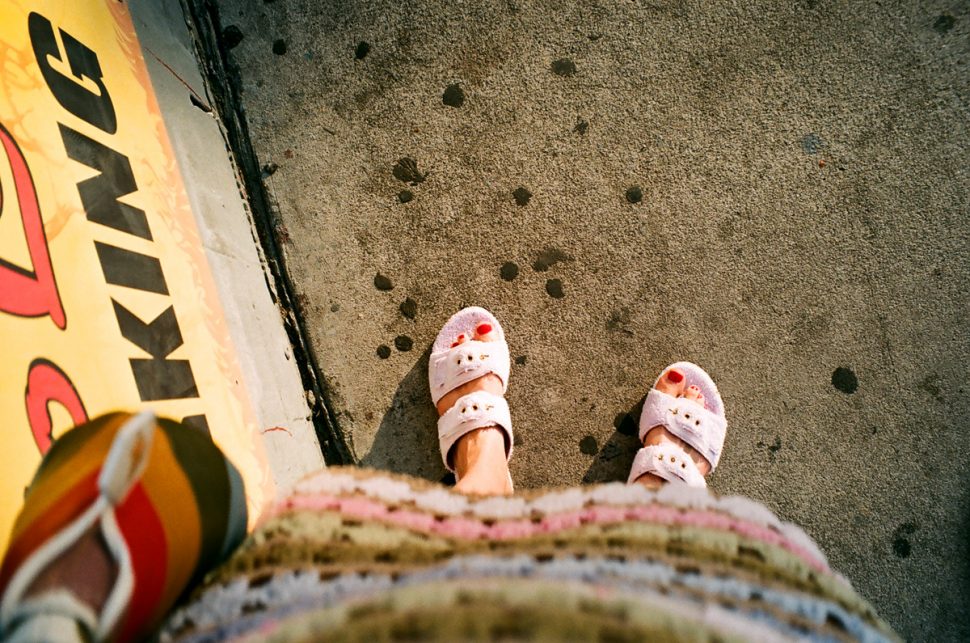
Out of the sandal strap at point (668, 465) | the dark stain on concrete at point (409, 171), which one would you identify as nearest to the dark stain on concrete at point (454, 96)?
the dark stain on concrete at point (409, 171)

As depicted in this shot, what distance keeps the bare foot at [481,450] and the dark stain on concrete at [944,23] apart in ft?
5.72

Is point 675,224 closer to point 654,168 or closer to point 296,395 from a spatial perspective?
point 654,168

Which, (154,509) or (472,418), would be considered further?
(472,418)

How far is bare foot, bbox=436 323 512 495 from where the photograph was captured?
1.59 m

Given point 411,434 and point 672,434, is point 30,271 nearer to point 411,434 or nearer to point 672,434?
point 411,434

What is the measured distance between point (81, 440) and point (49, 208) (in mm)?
670

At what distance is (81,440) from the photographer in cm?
76

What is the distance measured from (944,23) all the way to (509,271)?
1.61 m

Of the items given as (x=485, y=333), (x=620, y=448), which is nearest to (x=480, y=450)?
(x=485, y=333)

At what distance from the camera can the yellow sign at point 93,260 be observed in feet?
3.44

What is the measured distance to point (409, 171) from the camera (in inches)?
74.4

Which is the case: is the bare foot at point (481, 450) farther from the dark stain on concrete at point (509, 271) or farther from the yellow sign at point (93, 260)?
the yellow sign at point (93, 260)

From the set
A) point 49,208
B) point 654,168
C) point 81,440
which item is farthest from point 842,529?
point 49,208

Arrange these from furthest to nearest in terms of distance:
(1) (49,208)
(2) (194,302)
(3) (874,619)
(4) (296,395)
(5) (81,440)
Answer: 1. (4) (296,395)
2. (2) (194,302)
3. (1) (49,208)
4. (3) (874,619)
5. (5) (81,440)
